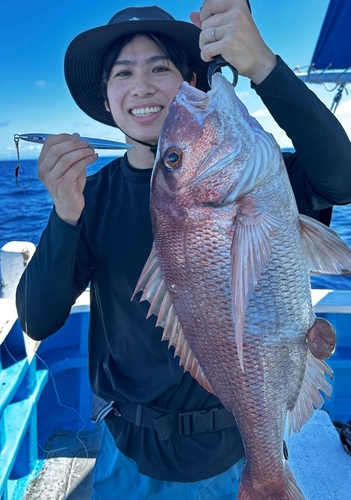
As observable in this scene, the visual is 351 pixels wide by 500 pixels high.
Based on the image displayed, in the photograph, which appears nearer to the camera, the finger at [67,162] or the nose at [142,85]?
the finger at [67,162]

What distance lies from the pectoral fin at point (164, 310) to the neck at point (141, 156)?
70cm

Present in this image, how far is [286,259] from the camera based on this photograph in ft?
4.41

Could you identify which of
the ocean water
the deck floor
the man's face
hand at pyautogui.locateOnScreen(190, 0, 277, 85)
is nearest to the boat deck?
the deck floor

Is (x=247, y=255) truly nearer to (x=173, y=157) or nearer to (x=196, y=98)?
(x=173, y=157)

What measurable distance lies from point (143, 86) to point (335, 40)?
5.70 m

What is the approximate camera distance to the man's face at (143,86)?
69.3 inches

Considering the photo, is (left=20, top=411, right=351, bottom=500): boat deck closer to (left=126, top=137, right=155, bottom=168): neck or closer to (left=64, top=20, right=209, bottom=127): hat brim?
(left=126, top=137, right=155, bottom=168): neck

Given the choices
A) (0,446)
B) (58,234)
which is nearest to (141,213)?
(58,234)

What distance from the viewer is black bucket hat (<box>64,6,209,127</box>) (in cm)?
178

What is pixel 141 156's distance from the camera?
1985mm

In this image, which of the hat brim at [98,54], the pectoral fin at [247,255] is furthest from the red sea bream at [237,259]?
the hat brim at [98,54]

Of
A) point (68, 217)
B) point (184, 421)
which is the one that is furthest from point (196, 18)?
point (184, 421)

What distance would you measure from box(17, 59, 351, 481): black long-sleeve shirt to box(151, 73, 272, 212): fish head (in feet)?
1.14

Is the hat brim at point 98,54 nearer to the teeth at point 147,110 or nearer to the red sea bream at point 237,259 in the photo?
the teeth at point 147,110
